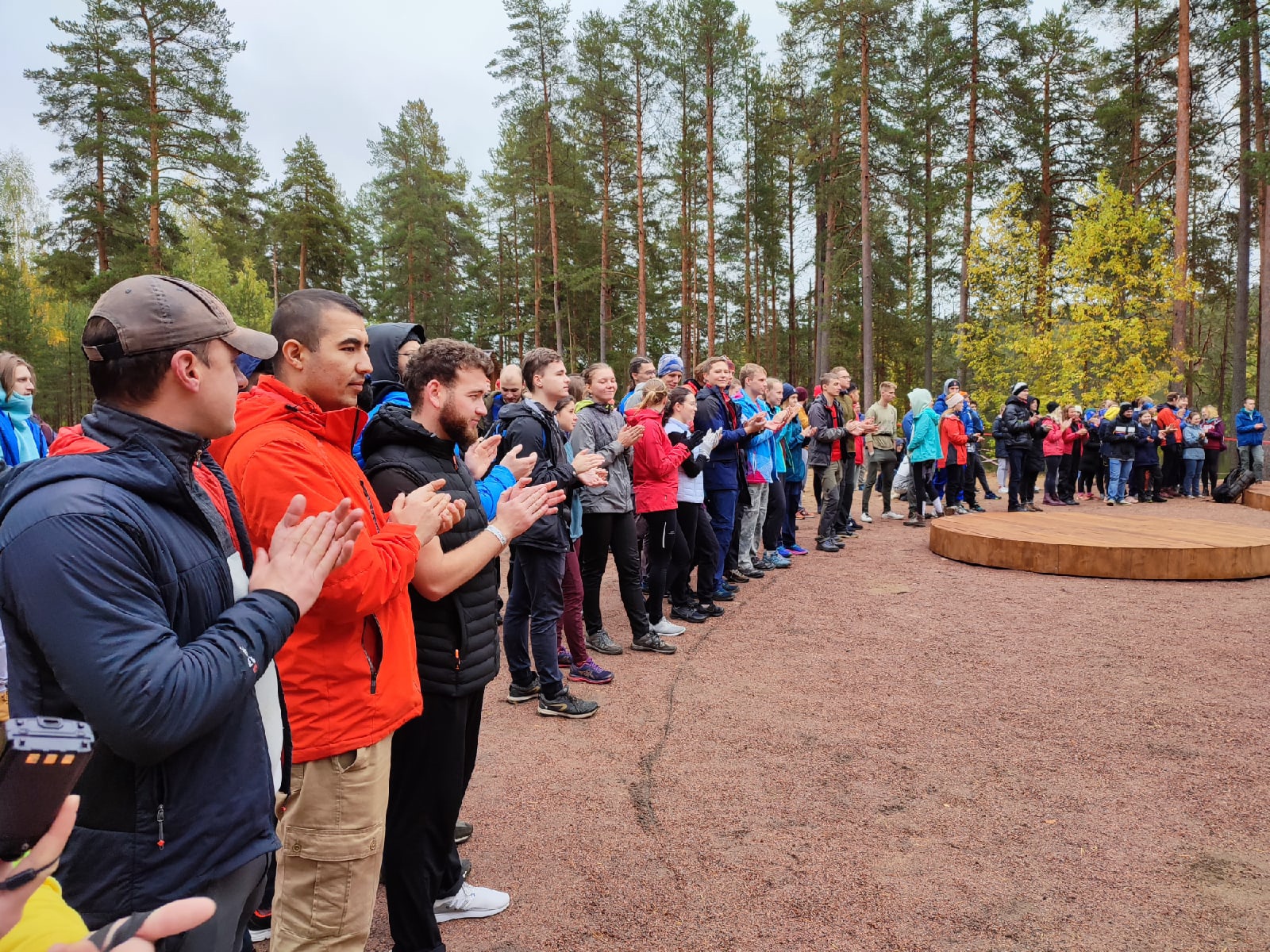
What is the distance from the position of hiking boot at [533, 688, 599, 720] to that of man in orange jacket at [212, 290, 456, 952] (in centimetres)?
274

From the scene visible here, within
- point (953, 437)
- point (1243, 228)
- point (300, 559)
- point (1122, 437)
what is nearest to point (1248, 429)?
point (1122, 437)

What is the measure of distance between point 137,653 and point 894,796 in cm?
350

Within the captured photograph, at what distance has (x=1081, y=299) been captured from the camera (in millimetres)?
21125

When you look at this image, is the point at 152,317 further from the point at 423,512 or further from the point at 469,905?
the point at 469,905

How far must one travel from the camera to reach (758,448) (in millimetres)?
8219

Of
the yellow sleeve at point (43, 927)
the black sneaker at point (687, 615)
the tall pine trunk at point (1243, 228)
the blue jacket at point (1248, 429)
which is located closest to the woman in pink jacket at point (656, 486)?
the black sneaker at point (687, 615)

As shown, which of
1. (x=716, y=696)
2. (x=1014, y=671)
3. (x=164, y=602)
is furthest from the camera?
(x=1014, y=671)

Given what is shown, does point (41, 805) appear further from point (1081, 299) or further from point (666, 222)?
point (666, 222)

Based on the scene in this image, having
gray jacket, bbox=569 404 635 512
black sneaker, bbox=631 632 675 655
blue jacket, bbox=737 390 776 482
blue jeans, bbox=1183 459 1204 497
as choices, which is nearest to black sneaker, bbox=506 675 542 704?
black sneaker, bbox=631 632 675 655

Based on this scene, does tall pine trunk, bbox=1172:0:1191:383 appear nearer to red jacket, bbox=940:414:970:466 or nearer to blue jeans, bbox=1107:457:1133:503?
blue jeans, bbox=1107:457:1133:503

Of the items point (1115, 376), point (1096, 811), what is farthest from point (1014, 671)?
point (1115, 376)

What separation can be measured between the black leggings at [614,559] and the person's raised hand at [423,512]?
342cm

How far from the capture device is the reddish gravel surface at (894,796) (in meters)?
2.83

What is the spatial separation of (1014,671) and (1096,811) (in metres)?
2.05
